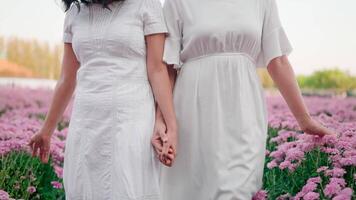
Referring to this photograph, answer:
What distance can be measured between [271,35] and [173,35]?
0.34 meters

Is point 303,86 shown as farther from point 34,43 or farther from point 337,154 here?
point 337,154

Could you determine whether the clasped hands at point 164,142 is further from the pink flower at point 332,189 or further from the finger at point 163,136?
the pink flower at point 332,189

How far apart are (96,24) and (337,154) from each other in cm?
101

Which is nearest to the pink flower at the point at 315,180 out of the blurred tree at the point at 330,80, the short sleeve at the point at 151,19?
the short sleeve at the point at 151,19

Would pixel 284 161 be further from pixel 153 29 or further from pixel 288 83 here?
pixel 153 29

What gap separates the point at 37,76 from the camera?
5.55m

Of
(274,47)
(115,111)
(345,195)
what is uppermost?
(274,47)

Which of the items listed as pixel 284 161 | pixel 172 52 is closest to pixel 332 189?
pixel 284 161

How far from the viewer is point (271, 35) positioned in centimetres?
202

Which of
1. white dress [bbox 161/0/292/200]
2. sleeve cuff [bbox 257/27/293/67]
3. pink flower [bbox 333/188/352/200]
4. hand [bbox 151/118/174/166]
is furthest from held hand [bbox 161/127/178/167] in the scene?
pink flower [bbox 333/188/352/200]

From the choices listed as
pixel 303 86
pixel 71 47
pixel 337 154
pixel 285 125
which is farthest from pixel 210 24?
pixel 303 86

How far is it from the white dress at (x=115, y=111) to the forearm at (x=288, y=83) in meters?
0.44

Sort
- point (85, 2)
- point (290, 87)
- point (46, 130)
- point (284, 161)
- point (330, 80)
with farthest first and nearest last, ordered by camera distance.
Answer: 1. point (330, 80)
2. point (284, 161)
3. point (46, 130)
4. point (290, 87)
5. point (85, 2)

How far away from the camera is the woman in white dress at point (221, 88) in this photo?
76.1 inches
